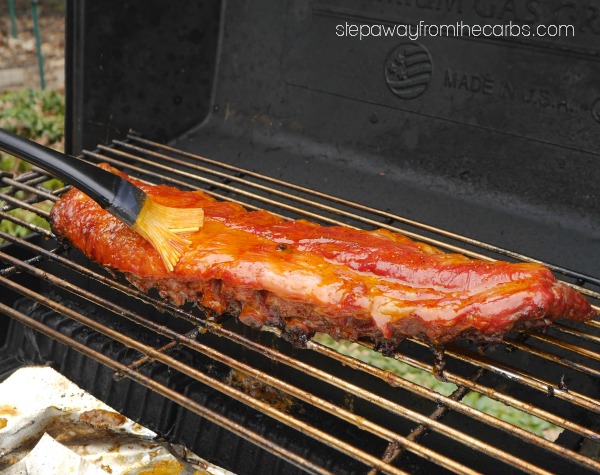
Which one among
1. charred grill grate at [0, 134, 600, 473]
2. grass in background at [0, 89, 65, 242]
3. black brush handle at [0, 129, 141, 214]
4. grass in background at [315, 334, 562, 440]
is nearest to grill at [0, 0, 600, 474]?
charred grill grate at [0, 134, 600, 473]

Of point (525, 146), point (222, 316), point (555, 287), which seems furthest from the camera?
point (525, 146)

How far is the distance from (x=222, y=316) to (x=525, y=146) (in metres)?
1.63

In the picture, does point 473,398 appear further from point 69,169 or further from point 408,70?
point 69,169

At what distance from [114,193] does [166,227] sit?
0.81 feet

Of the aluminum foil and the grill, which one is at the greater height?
the grill

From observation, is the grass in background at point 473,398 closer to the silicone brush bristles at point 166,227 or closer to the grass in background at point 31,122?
the silicone brush bristles at point 166,227

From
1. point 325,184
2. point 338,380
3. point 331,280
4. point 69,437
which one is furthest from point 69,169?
point 325,184

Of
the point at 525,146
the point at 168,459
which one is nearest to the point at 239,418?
the point at 168,459

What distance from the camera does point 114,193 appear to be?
2596 mm

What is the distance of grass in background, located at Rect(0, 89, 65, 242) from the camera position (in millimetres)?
7354

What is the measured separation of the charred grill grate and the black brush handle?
0.39 meters

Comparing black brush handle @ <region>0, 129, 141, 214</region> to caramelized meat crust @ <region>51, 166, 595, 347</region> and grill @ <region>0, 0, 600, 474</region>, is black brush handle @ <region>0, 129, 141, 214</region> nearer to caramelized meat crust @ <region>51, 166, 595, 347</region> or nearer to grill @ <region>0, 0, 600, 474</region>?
caramelized meat crust @ <region>51, 166, 595, 347</region>

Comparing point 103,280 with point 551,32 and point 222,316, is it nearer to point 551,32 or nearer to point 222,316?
point 222,316

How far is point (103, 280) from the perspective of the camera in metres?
2.80
